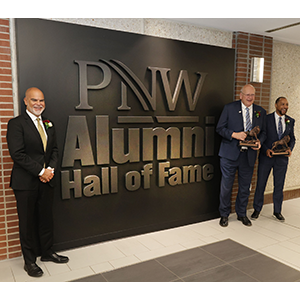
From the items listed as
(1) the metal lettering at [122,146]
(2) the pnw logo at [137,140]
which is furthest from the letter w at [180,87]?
(1) the metal lettering at [122,146]

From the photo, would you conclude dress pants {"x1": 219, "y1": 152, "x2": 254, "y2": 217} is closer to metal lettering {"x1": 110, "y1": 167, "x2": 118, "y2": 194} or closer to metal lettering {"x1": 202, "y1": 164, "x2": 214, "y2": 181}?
metal lettering {"x1": 202, "y1": 164, "x2": 214, "y2": 181}

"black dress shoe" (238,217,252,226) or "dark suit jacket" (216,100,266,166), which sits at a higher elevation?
"dark suit jacket" (216,100,266,166)

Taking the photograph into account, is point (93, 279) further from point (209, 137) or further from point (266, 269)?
point (209, 137)

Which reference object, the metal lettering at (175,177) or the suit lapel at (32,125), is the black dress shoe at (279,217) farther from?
the suit lapel at (32,125)

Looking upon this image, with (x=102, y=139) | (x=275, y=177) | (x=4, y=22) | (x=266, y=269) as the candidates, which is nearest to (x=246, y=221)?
(x=275, y=177)

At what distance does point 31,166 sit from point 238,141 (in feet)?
9.08

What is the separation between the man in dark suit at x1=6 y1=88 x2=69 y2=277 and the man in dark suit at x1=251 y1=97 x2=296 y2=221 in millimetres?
3136

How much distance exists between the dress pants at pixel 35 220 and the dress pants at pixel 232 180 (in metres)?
2.45

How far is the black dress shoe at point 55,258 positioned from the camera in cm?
311

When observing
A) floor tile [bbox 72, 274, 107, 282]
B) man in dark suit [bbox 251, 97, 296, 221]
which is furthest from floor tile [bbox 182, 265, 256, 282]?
man in dark suit [bbox 251, 97, 296, 221]

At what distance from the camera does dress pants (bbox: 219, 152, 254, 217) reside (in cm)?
421

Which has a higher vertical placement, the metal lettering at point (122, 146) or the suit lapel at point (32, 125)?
the suit lapel at point (32, 125)

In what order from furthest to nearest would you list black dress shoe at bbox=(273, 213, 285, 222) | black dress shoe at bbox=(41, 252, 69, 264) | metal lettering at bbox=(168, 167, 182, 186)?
1. black dress shoe at bbox=(273, 213, 285, 222)
2. metal lettering at bbox=(168, 167, 182, 186)
3. black dress shoe at bbox=(41, 252, 69, 264)
